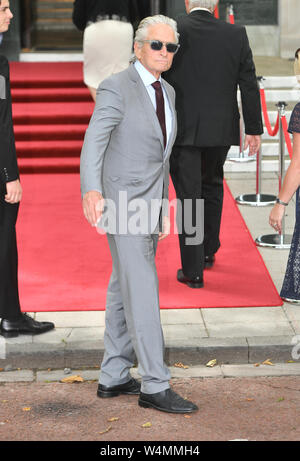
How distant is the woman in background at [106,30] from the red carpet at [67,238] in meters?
1.36

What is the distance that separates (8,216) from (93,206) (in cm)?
129

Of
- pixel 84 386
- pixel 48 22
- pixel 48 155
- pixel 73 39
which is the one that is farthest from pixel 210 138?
pixel 48 22

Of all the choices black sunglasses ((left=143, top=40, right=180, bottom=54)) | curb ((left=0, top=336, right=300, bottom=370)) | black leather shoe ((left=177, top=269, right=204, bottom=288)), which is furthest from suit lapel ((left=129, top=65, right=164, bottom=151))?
black leather shoe ((left=177, top=269, right=204, bottom=288))

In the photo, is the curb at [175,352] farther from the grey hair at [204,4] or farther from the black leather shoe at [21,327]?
the grey hair at [204,4]

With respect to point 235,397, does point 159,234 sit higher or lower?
higher

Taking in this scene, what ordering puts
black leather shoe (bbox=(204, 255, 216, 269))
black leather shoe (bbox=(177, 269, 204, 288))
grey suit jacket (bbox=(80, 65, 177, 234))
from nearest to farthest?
1. grey suit jacket (bbox=(80, 65, 177, 234))
2. black leather shoe (bbox=(177, 269, 204, 288))
3. black leather shoe (bbox=(204, 255, 216, 269))

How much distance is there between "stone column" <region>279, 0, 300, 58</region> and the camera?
1583 cm

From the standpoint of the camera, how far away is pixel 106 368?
18.3ft

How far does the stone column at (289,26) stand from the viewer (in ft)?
51.9

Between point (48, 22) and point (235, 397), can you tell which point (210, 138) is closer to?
point (235, 397)

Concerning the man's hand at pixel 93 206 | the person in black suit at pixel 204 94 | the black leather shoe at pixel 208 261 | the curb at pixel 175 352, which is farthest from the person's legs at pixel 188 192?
the man's hand at pixel 93 206

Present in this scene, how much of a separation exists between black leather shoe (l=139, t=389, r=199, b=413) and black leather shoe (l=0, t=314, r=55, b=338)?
1213 mm

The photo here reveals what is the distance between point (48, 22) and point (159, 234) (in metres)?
13.4

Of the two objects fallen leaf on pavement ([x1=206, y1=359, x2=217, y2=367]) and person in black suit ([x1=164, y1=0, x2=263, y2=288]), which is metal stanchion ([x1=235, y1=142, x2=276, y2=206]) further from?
fallen leaf on pavement ([x1=206, y1=359, x2=217, y2=367])
